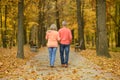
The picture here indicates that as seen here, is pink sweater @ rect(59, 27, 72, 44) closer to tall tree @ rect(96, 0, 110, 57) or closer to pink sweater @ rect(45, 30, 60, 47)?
pink sweater @ rect(45, 30, 60, 47)

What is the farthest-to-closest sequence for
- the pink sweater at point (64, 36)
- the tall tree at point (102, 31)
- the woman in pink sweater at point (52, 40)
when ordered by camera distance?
the tall tree at point (102, 31)
the pink sweater at point (64, 36)
the woman in pink sweater at point (52, 40)

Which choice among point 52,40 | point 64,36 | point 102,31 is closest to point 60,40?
point 64,36

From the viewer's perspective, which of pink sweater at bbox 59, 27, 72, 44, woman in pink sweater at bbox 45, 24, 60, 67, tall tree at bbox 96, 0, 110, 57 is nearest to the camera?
woman in pink sweater at bbox 45, 24, 60, 67

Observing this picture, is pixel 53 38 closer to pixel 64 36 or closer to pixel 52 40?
pixel 52 40

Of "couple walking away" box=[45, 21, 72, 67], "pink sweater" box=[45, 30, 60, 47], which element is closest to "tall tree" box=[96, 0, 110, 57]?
"couple walking away" box=[45, 21, 72, 67]

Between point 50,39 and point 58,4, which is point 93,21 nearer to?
point 58,4

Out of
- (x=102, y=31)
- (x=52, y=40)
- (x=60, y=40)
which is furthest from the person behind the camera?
(x=102, y=31)

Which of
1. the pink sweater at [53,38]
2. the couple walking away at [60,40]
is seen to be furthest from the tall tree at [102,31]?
the pink sweater at [53,38]

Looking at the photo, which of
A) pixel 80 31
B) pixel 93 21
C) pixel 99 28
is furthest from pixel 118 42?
pixel 99 28

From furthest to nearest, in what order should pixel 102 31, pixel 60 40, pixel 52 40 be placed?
pixel 102 31
pixel 60 40
pixel 52 40

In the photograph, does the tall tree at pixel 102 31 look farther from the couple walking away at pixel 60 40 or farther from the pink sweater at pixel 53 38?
the pink sweater at pixel 53 38

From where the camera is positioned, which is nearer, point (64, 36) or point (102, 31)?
point (64, 36)

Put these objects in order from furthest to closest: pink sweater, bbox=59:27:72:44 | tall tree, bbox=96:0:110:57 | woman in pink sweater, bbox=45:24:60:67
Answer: tall tree, bbox=96:0:110:57, pink sweater, bbox=59:27:72:44, woman in pink sweater, bbox=45:24:60:67

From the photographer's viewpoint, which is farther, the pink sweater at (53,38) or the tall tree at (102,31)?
the tall tree at (102,31)
